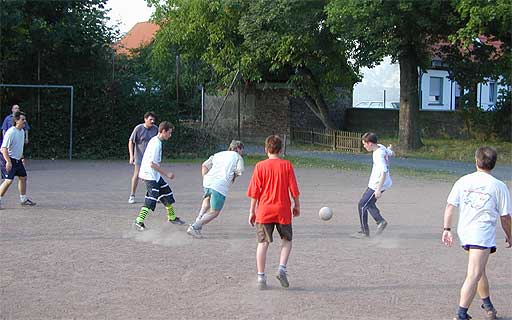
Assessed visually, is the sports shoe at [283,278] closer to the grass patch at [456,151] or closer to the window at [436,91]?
the grass patch at [456,151]

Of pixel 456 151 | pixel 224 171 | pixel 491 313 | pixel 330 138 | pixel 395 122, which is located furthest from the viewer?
pixel 395 122

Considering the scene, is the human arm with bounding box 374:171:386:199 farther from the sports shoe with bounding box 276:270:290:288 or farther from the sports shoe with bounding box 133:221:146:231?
the sports shoe with bounding box 133:221:146:231

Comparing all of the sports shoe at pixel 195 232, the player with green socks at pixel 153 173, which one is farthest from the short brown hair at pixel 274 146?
the player with green socks at pixel 153 173

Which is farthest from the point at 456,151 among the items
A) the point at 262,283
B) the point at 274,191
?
the point at 262,283

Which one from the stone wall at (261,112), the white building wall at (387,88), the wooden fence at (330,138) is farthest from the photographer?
the white building wall at (387,88)

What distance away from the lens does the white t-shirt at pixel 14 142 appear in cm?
1225

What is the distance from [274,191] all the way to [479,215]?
7.03 feet

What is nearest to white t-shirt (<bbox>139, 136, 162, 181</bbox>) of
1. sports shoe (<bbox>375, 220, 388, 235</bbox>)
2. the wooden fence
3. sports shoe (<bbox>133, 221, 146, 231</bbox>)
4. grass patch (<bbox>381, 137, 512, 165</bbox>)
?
sports shoe (<bbox>133, 221, 146, 231</bbox>)

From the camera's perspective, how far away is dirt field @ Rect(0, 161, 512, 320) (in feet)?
20.6

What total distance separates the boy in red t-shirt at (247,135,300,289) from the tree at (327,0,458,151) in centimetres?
1523

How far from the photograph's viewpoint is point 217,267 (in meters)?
7.96

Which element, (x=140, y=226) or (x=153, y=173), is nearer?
(x=140, y=226)

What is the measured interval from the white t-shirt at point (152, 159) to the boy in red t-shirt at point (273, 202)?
3.33m

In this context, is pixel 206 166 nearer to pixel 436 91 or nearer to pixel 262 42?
pixel 262 42
